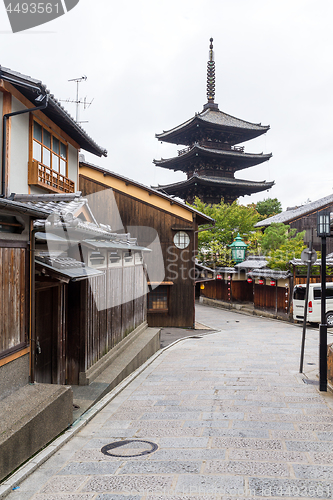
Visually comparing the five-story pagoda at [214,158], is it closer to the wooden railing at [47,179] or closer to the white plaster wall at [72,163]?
the white plaster wall at [72,163]

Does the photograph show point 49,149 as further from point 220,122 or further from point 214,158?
point 220,122

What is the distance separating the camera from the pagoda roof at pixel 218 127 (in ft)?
122

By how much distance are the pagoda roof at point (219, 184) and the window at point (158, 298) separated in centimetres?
1633

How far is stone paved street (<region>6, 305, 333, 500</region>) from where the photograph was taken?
4.35 metres

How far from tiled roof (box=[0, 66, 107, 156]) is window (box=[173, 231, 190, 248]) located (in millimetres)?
7755

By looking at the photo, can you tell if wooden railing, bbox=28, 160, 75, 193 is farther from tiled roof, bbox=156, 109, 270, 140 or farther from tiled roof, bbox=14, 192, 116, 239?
tiled roof, bbox=156, 109, 270, 140

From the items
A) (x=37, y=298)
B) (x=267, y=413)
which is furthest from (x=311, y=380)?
(x=37, y=298)

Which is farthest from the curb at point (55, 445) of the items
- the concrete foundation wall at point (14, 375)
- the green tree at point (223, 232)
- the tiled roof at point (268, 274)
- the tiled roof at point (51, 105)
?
the green tree at point (223, 232)

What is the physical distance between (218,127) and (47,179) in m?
29.7

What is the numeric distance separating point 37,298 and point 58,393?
2.00 meters

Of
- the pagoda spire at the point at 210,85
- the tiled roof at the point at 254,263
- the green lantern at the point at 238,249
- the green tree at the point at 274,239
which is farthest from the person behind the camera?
the pagoda spire at the point at 210,85

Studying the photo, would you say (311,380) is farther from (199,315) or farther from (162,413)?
(199,315)

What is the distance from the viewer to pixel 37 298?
7.23m

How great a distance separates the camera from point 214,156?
3697 cm
